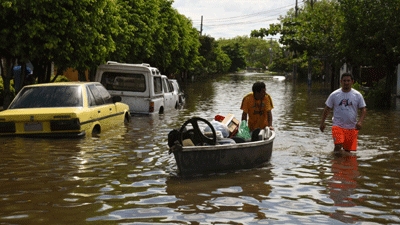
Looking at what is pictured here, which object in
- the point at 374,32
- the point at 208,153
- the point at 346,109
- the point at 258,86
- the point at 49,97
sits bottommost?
the point at 208,153

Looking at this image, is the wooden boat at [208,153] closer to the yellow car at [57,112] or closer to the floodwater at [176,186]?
the floodwater at [176,186]

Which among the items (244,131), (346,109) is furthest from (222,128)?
(346,109)

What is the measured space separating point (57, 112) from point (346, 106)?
234 inches

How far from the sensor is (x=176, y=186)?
9.20 m

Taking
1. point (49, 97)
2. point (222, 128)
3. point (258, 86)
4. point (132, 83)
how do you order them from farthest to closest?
point (132, 83) < point (49, 97) < point (258, 86) < point (222, 128)

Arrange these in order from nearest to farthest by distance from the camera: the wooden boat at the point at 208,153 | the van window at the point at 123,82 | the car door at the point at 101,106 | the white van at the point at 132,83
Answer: the wooden boat at the point at 208,153
the car door at the point at 101,106
the white van at the point at 132,83
the van window at the point at 123,82

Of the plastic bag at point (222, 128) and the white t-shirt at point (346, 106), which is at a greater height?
the white t-shirt at point (346, 106)

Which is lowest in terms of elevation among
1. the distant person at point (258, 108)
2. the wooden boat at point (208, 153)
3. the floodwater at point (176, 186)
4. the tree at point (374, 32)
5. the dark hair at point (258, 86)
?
the floodwater at point (176, 186)

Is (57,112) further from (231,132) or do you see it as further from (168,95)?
(168,95)

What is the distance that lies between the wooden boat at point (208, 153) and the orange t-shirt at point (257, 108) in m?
0.95

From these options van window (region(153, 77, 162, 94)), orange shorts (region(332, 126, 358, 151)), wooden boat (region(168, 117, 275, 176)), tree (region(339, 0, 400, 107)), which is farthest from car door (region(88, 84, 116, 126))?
tree (region(339, 0, 400, 107))

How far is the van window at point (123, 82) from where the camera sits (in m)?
20.4

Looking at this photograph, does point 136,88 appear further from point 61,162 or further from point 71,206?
point 71,206

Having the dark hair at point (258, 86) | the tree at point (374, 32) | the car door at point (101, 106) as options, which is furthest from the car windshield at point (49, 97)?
→ the tree at point (374, 32)
